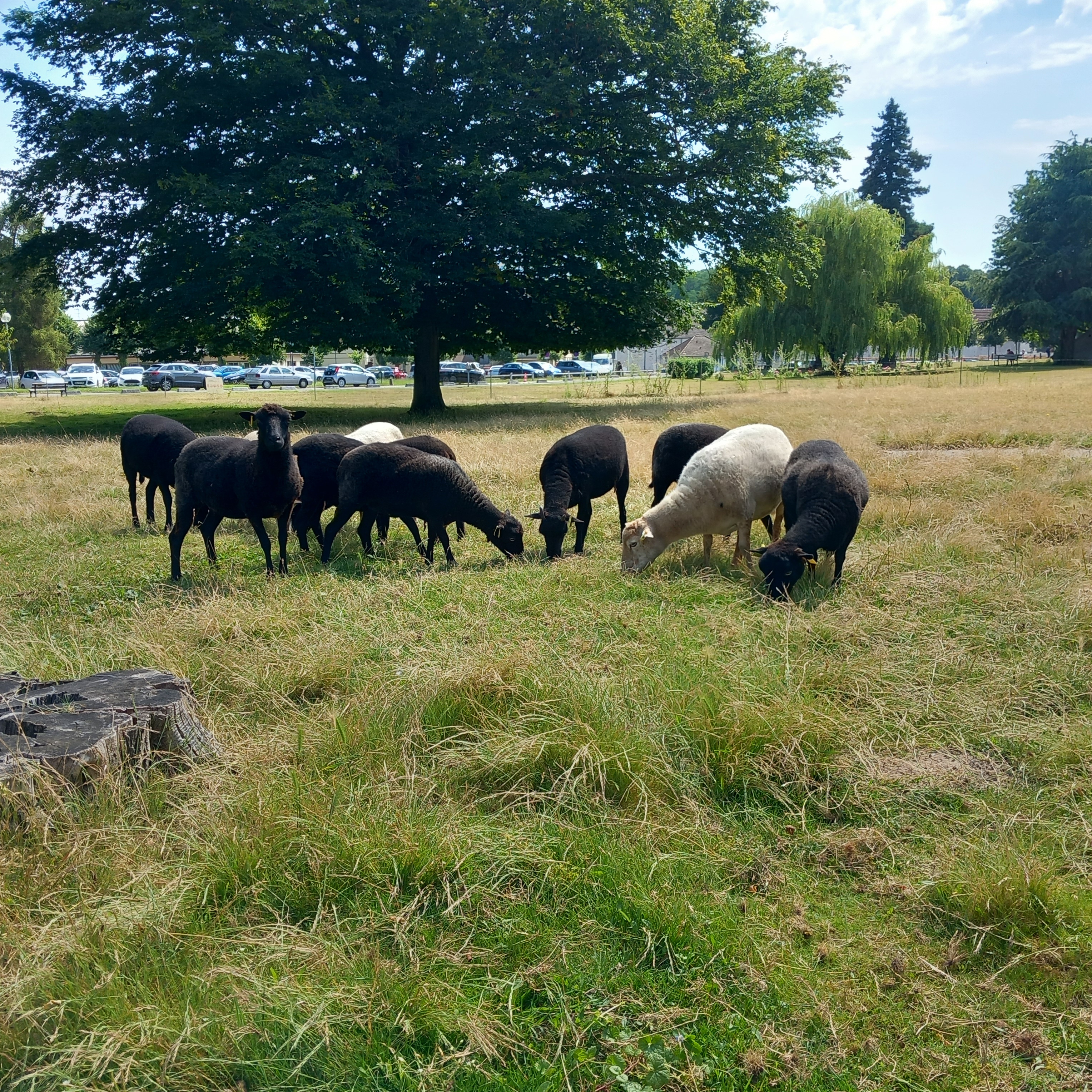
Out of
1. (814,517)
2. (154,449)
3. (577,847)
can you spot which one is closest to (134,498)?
(154,449)

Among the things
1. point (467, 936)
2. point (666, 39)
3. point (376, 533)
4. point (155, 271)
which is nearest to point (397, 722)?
point (467, 936)

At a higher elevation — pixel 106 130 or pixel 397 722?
pixel 106 130

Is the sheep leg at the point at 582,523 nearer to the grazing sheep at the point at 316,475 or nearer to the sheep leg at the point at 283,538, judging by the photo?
the grazing sheep at the point at 316,475

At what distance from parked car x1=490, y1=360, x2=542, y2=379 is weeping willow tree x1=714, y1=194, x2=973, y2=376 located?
1124 inches

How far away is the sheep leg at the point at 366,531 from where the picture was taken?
9336 mm

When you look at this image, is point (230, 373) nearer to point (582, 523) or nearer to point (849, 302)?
point (849, 302)

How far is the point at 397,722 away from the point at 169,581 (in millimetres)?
4439

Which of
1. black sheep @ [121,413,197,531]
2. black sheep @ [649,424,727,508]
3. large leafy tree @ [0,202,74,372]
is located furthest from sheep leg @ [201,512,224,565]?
large leafy tree @ [0,202,74,372]

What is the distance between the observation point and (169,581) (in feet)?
27.1

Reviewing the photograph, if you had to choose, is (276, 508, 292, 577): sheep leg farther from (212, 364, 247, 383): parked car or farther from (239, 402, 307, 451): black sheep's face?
(212, 364, 247, 383): parked car

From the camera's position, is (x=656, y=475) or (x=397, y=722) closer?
(x=397, y=722)

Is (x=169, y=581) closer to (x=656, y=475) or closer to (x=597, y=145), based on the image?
(x=656, y=475)

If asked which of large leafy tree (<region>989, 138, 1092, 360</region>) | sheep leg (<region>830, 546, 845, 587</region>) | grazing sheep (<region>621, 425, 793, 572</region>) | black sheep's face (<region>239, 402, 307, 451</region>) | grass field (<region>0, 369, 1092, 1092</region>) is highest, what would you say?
large leafy tree (<region>989, 138, 1092, 360</region>)

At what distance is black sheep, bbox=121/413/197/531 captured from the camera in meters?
10.3
